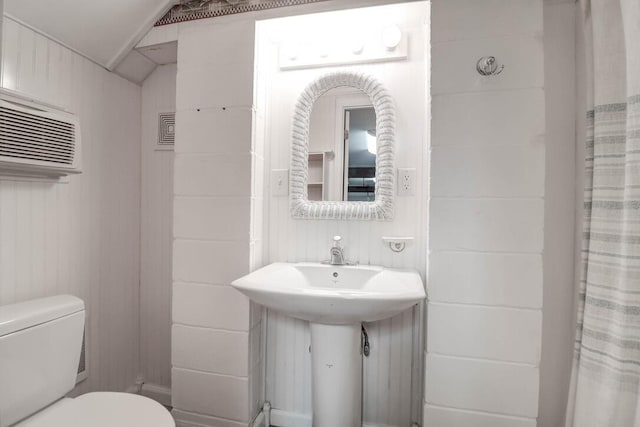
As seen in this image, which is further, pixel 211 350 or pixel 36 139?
pixel 211 350

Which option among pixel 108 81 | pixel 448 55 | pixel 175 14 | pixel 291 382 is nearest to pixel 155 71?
pixel 108 81

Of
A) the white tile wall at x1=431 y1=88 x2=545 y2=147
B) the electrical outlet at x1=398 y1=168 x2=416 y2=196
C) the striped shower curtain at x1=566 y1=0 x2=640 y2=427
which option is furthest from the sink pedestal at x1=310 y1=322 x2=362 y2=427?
the white tile wall at x1=431 y1=88 x2=545 y2=147

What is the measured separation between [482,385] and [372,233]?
752 millimetres

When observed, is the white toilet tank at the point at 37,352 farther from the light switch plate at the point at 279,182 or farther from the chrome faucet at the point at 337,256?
the chrome faucet at the point at 337,256

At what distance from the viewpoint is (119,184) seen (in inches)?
65.1

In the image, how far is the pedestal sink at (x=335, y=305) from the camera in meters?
1.01

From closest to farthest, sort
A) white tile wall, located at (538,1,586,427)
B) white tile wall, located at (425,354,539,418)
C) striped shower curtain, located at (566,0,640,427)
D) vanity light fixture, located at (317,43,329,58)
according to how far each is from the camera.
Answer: striped shower curtain, located at (566,0,640,427) → white tile wall, located at (425,354,539,418) → white tile wall, located at (538,1,586,427) → vanity light fixture, located at (317,43,329,58)

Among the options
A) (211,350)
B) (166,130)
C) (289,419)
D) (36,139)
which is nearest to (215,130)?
(166,130)

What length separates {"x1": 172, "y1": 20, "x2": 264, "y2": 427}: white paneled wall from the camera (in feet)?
4.49

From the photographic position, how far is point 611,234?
89 cm

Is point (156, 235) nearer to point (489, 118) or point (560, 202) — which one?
point (489, 118)

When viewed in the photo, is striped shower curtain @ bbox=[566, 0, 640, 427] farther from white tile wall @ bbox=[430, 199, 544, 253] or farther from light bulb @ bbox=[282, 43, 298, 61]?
light bulb @ bbox=[282, 43, 298, 61]

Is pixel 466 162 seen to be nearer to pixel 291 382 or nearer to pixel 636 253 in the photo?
pixel 636 253

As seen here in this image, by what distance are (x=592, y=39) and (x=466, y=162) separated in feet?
1.86
